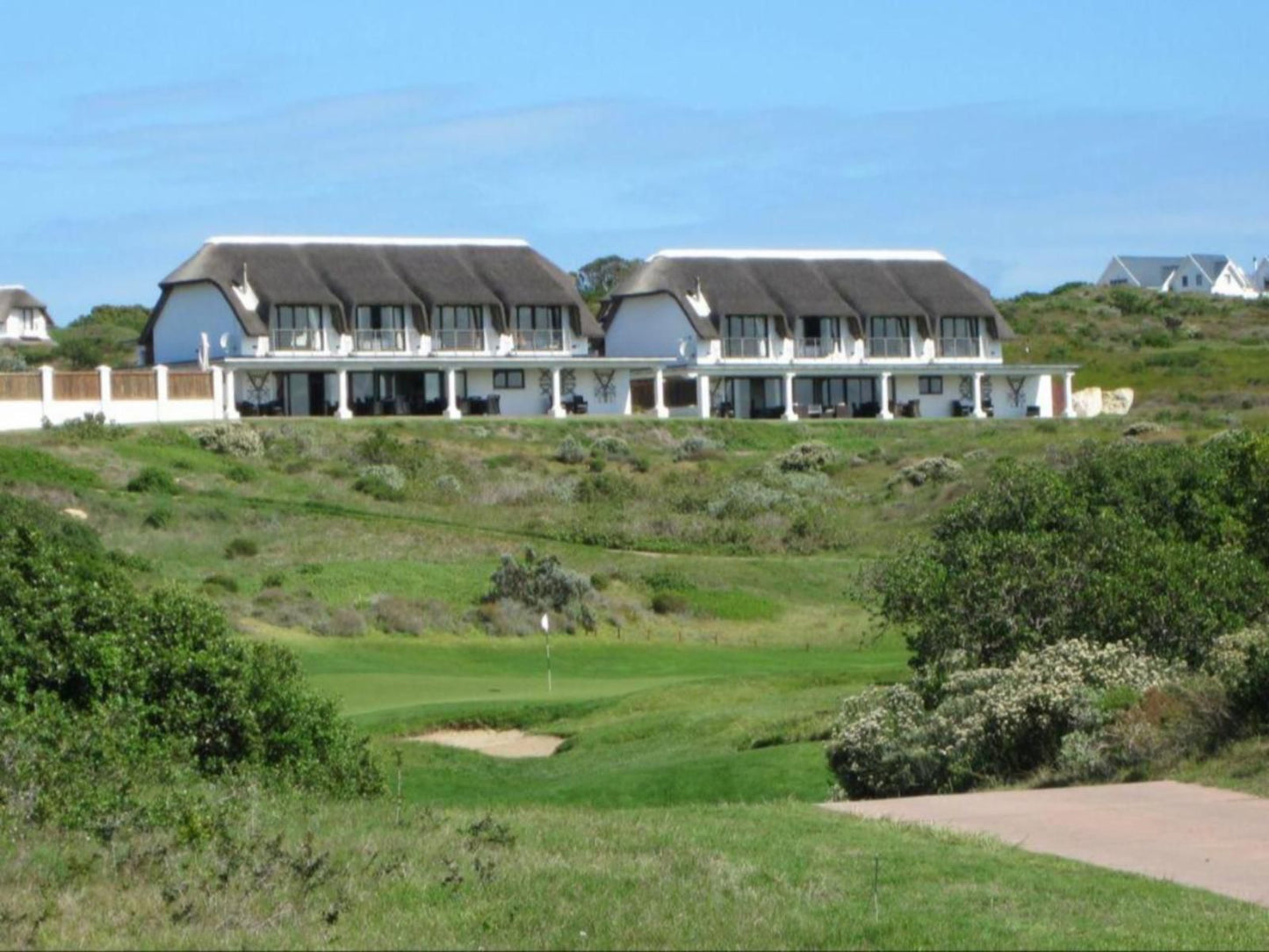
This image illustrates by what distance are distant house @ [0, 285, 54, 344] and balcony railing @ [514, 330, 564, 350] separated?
3599 centimetres

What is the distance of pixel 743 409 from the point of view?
78.2 meters

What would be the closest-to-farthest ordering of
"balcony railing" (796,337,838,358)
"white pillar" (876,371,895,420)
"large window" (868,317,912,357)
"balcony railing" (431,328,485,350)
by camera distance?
"balcony railing" (431,328,485,350) < "balcony railing" (796,337,838,358) < "white pillar" (876,371,895,420) < "large window" (868,317,912,357)

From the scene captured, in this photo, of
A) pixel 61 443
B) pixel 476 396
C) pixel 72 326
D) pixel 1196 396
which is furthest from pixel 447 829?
pixel 72 326

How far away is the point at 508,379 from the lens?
243 feet

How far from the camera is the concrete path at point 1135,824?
1169 cm

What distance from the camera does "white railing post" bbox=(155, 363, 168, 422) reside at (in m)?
64.2

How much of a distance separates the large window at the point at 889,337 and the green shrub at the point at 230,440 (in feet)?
85.9

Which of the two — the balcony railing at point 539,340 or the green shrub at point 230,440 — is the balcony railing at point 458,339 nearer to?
the balcony railing at point 539,340

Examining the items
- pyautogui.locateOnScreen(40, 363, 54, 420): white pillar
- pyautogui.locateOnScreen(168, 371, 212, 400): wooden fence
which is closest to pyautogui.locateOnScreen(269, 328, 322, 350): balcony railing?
pyautogui.locateOnScreen(168, 371, 212, 400): wooden fence

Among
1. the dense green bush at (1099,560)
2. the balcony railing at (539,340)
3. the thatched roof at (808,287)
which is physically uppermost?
the thatched roof at (808,287)

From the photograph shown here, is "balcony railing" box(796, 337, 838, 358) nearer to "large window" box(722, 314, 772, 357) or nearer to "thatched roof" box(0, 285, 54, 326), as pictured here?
"large window" box(722, 314, 772, 357)

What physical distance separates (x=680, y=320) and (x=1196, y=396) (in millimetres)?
19927

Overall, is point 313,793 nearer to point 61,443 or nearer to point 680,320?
A: point 61,443

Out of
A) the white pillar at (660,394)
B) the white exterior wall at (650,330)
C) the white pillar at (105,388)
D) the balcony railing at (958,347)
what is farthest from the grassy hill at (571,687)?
the white exterior wall at (650,330)
